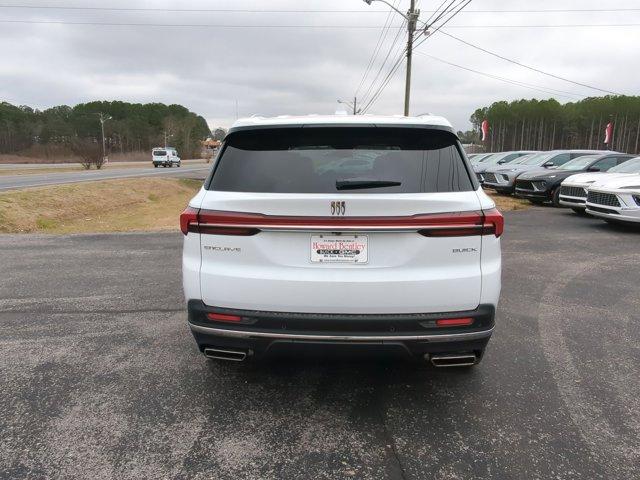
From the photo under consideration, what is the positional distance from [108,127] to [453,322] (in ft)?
374

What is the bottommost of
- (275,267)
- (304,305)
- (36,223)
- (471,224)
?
(36,223)

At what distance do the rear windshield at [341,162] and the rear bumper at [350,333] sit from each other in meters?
0.74

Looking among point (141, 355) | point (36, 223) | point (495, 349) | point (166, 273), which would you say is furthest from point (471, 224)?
point (36, 223)

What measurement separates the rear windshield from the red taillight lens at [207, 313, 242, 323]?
757 millimetres

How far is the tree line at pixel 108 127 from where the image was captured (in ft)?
275

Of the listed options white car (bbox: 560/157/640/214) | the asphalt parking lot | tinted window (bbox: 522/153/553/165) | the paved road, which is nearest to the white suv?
the asphalt parking lot

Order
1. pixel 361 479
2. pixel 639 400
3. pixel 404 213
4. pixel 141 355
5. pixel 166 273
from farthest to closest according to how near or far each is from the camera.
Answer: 1. pixel 166 273
2. pixel 141 355
3. pixel 639 400
4. pixel 404 213
5. pixel 361 479

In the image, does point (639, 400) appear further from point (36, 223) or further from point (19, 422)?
point (36, 223)

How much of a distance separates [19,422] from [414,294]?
257 cm

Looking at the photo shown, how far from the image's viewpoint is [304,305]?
2.70 m

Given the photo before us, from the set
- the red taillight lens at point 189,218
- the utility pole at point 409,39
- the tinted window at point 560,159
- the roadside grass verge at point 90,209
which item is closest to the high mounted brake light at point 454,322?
the red taillight lens at point 189,218

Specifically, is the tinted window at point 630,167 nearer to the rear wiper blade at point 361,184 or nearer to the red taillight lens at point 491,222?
the red taillight lens at point 491,222

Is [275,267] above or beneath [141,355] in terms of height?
above

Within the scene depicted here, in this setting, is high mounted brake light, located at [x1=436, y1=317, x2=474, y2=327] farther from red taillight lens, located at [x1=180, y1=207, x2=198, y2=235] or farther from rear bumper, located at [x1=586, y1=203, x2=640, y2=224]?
rear bumper, located at [x1=586, y1=203, x2=640, y2=224]
